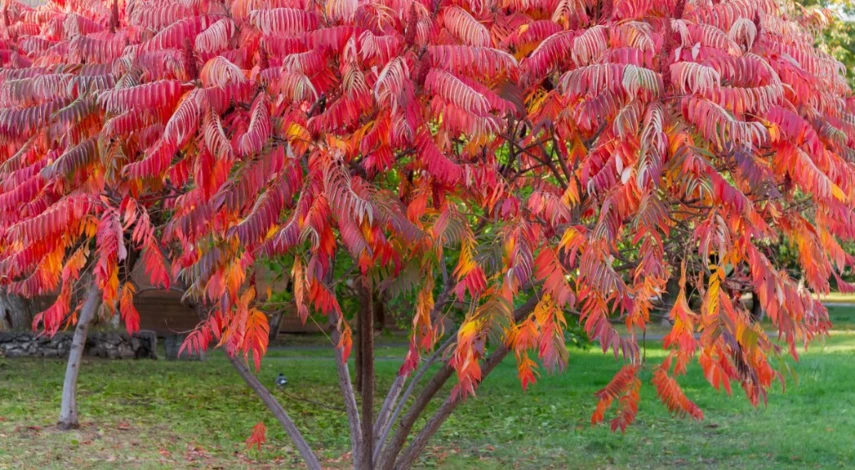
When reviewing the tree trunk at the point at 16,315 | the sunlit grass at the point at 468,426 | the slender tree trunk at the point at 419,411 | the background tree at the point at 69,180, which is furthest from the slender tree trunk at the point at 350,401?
the tree trunk at the point at 16,315

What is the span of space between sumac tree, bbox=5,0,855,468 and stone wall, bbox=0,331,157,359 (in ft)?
54.4

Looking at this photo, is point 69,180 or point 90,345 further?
point 90,345

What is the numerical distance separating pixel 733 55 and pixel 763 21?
903 mm

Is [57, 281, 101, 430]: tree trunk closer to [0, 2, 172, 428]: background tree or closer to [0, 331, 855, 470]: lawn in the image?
[0, 331, 855, 470]: lawn

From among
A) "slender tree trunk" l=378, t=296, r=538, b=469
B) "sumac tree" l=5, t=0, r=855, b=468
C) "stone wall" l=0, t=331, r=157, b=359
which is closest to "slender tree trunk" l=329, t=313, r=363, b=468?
"slender tree trunk" l=378, t=296, r=538, b=469

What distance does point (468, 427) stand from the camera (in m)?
13.6

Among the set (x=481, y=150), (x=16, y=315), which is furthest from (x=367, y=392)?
(x=16, y=315)

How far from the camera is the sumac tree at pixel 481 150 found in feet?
15.2

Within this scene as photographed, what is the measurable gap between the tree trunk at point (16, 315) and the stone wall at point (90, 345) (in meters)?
1.05

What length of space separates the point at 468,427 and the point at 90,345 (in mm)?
11809

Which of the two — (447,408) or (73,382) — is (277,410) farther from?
(73,382)

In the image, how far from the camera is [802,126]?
15.9ft

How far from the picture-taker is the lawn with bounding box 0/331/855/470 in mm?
10844

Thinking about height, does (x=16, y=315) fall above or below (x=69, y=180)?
below
